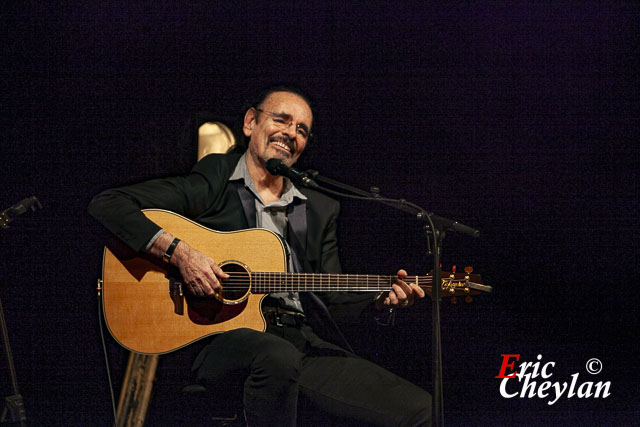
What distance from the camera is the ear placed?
302 centimetres

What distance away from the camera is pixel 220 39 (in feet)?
10.9

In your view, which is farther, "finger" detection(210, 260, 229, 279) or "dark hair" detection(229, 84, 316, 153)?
"dark hair" detection(229, 84, 316, 153)

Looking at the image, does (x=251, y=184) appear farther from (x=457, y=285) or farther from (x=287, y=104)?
(x=457, y=285)

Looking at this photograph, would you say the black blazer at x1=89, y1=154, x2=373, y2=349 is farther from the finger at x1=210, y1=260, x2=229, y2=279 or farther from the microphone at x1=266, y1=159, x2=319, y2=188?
the microphone at x1=266, y1=159, x2=319, y2=188

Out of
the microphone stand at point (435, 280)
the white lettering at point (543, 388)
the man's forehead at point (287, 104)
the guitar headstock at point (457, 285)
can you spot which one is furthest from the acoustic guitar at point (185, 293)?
the white lettering at point (543, 388)

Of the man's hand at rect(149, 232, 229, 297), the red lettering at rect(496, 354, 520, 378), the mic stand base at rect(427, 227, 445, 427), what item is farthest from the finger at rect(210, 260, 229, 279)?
the red lettering at rect(496, 354, 520, 378)

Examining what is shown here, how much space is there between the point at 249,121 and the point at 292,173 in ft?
2.58

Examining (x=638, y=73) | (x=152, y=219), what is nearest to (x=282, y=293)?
(x=152, y=219)

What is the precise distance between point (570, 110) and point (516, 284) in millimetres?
1027

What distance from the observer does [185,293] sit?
2.48 m

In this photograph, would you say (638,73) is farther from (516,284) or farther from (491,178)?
(516,284)

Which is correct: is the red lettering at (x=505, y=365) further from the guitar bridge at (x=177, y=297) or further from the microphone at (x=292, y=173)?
the guitar bridge at (x=177, y=297)

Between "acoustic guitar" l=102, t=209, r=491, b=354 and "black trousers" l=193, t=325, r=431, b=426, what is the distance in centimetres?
10

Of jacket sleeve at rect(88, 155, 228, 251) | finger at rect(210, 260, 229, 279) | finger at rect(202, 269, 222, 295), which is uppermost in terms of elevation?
jacket sleeve at rect(88, 155, 228, 251)
